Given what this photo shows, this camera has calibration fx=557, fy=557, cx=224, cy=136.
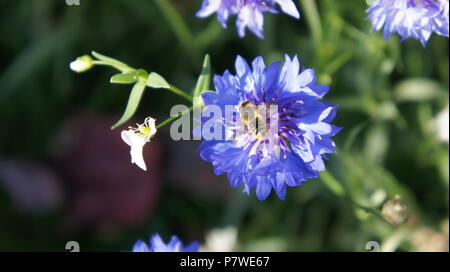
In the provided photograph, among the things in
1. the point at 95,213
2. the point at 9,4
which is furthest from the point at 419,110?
the point at 9,4

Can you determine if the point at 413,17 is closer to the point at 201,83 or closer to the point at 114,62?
the point at 201,83

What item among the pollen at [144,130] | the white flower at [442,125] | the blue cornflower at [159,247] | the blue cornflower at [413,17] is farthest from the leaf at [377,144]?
the pollen at [144,130]

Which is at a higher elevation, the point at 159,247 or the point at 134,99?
the point at 134,99

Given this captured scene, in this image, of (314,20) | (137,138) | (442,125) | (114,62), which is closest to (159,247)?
(137,138)

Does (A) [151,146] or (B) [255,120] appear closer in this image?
(B) [255,120]

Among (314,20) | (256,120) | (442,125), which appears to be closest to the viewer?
(256,120)

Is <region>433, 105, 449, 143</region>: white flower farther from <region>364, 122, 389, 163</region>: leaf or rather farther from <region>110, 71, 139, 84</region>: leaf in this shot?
<region>110, 71, 139, 84</region>: leaf

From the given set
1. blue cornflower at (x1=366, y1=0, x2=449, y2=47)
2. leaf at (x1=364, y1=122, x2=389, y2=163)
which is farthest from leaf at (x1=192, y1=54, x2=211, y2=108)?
leaf at (x1=364, y1=122, x2=389, y2=163)

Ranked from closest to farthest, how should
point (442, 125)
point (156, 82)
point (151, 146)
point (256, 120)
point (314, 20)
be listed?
point (156, 82)
point (256, 120)
point (314, 20)
point (442, 125)
point (151, 146)
